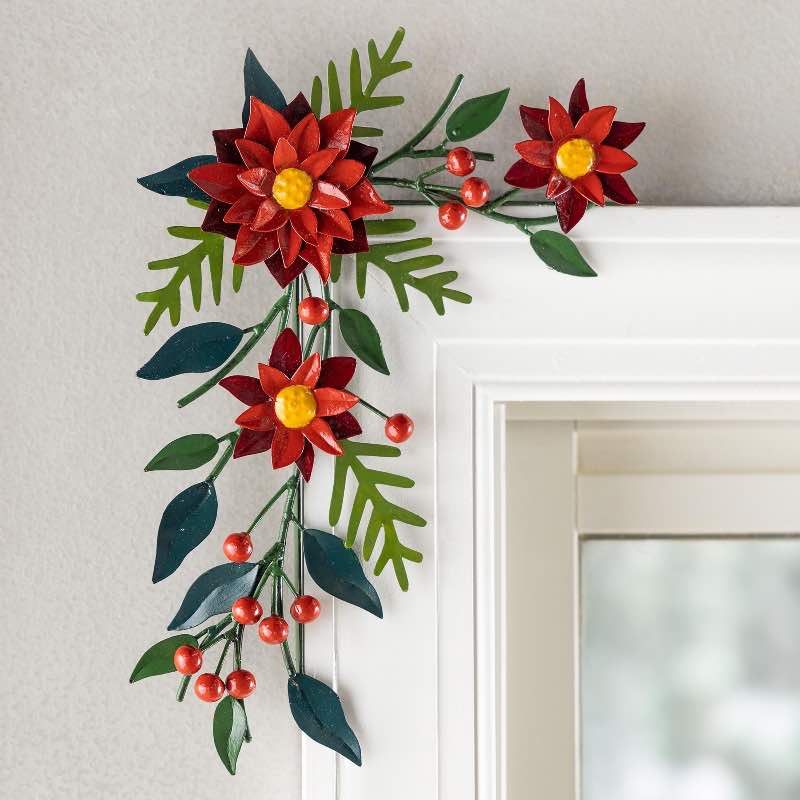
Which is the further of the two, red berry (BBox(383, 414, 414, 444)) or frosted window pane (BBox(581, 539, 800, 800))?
frosted window pane (BBox(581, 539, 800, 800))

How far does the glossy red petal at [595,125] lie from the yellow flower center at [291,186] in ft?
0.58

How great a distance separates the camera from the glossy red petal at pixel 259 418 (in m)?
0.50

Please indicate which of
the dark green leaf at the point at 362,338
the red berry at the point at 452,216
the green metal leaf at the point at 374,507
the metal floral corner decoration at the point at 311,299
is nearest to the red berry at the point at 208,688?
the metal floral corner decoration at the point at 311,299

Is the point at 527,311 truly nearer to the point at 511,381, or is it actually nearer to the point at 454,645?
the point at 511,381

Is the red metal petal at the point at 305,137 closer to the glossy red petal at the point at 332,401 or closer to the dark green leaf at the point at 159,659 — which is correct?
the glossy red petal at the point at 332,401

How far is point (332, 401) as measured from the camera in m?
0.49

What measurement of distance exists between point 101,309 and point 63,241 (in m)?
0.05

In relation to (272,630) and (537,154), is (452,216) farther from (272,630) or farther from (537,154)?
(272,630)

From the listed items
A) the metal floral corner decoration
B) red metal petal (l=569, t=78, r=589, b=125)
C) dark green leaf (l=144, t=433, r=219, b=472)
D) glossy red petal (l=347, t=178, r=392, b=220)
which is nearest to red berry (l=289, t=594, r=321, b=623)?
the metal floral corner decoration

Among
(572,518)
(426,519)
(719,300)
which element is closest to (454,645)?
(426,519)

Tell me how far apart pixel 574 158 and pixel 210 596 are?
1.18 feet

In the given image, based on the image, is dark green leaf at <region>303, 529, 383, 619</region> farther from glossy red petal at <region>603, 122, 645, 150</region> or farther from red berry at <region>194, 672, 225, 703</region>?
glossy red petal at <region>603, 122, 645, 150</region>

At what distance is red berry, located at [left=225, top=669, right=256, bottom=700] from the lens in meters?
0.51

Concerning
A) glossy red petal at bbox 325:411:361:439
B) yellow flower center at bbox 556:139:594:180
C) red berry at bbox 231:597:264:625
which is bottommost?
red berry at bbox 231:597:264:625
